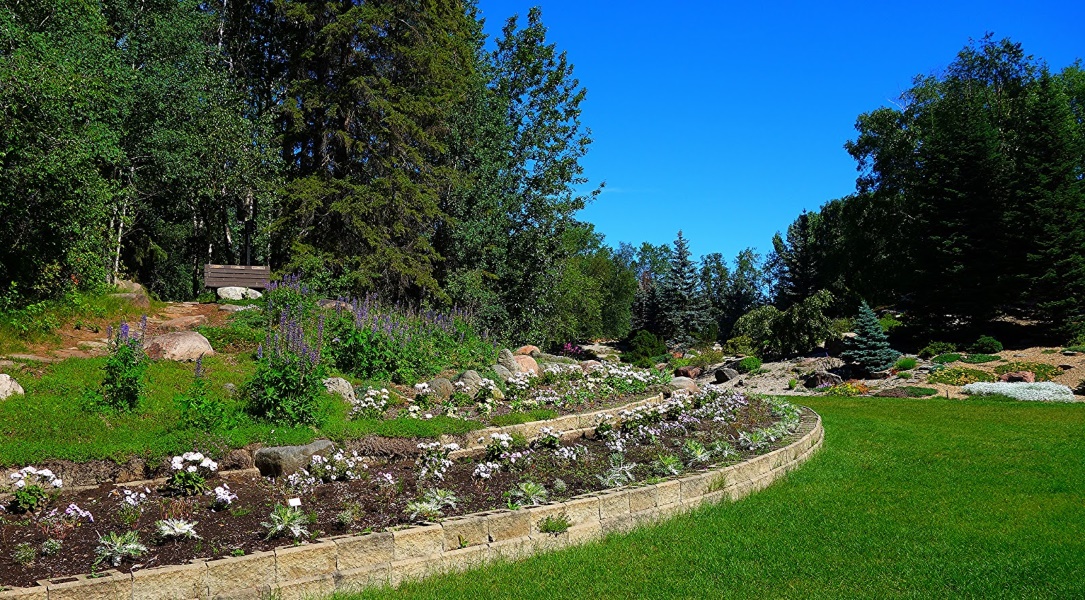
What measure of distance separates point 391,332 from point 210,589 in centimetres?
669

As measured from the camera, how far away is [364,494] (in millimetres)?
5270

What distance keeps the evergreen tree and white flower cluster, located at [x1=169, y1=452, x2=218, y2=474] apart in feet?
114

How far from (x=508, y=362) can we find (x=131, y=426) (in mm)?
6739

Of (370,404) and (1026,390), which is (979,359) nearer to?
(1026,390)

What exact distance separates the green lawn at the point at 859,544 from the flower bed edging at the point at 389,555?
14 centimetres

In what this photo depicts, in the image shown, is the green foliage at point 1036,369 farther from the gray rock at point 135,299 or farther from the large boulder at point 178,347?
the gray rock at point 135,299

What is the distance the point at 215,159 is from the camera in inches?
757

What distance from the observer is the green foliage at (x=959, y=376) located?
16766 millimetres

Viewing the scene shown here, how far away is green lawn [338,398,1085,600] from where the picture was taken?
391 cm

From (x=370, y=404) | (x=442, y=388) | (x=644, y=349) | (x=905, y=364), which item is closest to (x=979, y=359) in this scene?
(x=905, y=364)

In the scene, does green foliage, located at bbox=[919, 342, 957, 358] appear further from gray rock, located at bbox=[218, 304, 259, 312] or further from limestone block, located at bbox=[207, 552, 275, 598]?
limestone block, located at bbox=[207, 552, 275, 598]

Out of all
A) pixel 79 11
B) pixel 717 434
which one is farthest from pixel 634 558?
pixel 79 11

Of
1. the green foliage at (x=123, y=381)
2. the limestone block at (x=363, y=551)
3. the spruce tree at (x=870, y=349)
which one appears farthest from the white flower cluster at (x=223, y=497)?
the spruce tree at (x=870, y=349)

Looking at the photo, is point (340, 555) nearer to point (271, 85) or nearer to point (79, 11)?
point (79, 11)
